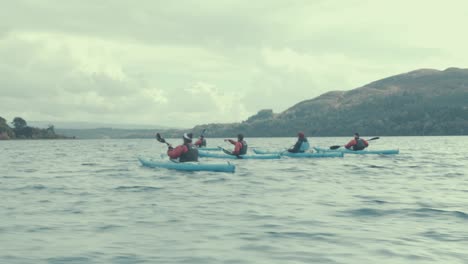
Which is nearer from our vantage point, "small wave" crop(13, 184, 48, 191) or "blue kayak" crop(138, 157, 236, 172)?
"small wave" crop(13, 184, 48, 191)

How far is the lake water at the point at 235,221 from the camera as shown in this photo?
9617 mm

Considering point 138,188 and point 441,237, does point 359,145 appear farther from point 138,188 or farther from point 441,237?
point 441,237

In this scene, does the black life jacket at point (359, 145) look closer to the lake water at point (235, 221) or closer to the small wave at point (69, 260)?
the lake water at point (235, 221)

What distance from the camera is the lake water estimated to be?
9617 millimetres

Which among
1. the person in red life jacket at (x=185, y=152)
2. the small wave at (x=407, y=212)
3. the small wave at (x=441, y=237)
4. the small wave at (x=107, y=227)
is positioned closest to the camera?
the small wave at (x=441, y=237)

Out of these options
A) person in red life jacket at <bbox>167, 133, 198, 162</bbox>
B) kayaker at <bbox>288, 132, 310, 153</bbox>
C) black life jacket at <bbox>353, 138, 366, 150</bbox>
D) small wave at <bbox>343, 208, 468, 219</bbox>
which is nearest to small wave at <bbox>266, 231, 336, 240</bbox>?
small wave at <bbox>343, 208, 468, 219</bbox>

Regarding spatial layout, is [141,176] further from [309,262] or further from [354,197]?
[309,262]

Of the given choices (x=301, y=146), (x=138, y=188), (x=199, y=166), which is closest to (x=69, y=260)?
(x=138, y=188)

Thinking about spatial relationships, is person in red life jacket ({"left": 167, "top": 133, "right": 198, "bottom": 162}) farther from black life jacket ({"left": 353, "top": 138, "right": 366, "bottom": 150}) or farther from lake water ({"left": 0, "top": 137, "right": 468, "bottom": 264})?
black life jacket ({"left": 353, "top": 138, "right": 366, "bottom": 150})

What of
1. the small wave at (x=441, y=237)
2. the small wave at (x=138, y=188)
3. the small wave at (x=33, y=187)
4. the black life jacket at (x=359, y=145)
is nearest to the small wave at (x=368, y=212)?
the small wave at (x=441, y=237)

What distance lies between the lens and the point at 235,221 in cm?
1300

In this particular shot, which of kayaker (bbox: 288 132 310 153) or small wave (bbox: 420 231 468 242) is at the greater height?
kayaker (bbox: 288 132 310 153)

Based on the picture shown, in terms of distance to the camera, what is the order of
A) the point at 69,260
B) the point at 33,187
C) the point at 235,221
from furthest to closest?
the point at 33,187 < the point at 235,221 < the point at 69,260

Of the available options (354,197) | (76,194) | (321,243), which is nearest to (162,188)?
(76,194)
